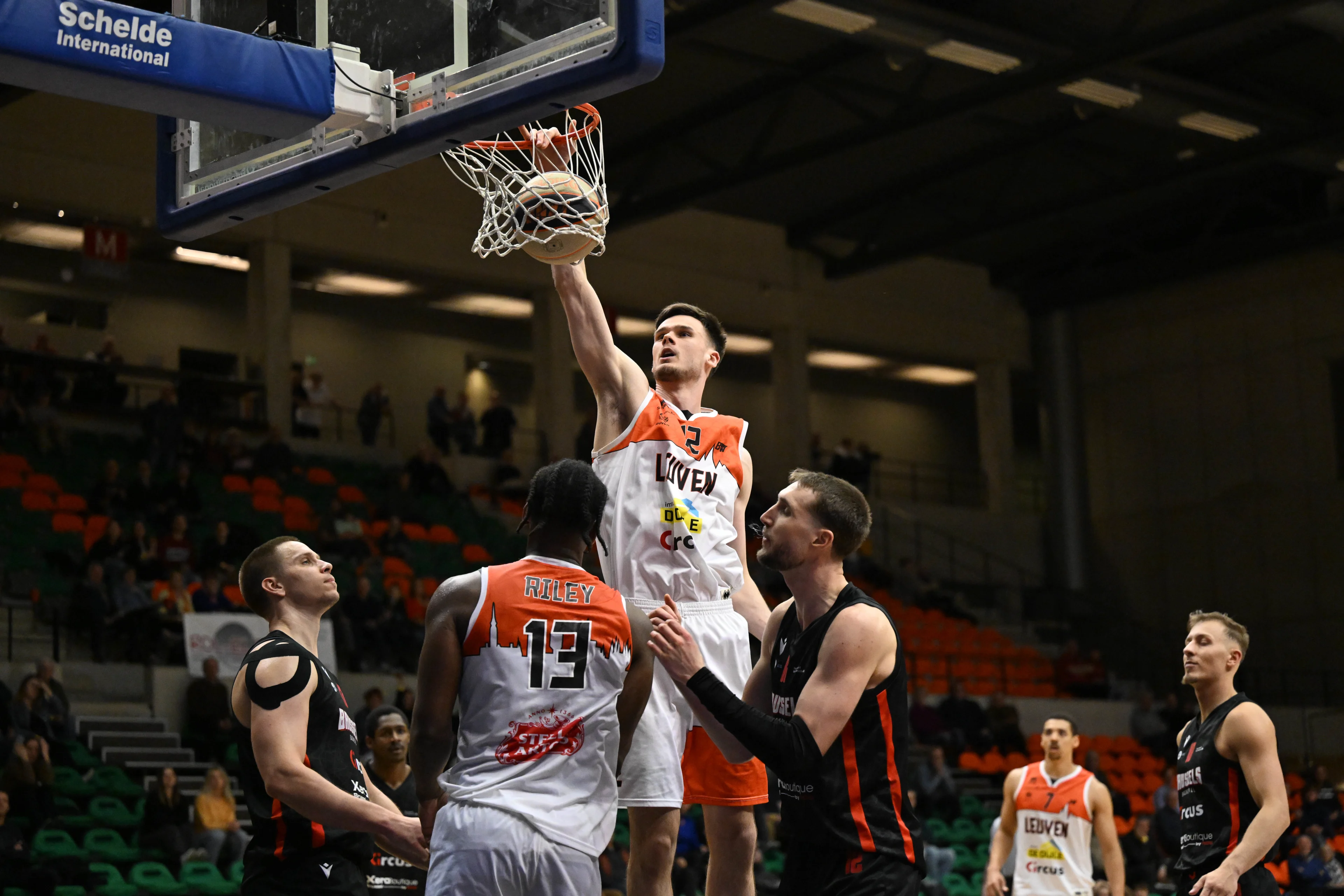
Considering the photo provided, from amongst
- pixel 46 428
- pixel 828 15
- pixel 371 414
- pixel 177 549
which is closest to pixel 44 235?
pixel 46 428

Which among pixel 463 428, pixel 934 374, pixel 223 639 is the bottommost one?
pixel 223 639

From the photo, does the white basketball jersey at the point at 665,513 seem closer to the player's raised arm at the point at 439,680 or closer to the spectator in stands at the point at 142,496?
the player's raised arm at the point at 439,680

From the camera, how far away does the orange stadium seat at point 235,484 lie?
70.8 feet

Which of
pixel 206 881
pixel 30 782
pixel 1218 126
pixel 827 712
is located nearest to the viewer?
pixel 827 712

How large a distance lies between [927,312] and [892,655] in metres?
26.9

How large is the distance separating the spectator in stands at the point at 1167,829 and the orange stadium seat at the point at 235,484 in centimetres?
1211

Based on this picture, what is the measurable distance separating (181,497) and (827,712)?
16349 mm

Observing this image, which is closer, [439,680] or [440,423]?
[439,680]

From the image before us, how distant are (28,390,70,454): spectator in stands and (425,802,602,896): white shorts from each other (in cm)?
1790

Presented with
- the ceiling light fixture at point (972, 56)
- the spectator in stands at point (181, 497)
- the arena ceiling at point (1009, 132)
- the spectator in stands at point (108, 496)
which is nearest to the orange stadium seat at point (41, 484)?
the spectator in stands at point (108, 496)

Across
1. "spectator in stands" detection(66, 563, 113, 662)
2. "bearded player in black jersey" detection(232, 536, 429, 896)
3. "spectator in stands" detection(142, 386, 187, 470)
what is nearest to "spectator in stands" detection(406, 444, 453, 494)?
"spectator in stands" detection(142, 386, 187, 470)

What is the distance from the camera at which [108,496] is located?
784 inches

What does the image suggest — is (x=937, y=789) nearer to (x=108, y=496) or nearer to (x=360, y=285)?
(x=108, y=496)

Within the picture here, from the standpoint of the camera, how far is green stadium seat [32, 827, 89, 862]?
1316 centimetres
